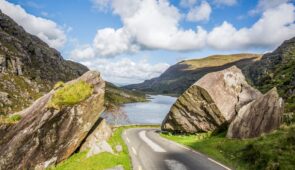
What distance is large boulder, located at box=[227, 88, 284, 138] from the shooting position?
25281mm

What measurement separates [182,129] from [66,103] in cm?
2364

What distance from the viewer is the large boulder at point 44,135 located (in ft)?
67.1

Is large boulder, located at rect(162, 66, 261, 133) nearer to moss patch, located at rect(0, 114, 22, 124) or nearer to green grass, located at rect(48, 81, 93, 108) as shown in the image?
green grass, located at rect(48, 81, 93, 108)

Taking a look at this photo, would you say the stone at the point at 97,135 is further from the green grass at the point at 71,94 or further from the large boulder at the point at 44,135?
Result: the green grass at the point at 71,94

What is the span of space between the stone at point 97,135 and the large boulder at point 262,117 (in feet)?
42.6

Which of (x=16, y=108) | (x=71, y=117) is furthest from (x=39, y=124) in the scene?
(x=16, y=108)

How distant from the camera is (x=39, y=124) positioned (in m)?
21.2

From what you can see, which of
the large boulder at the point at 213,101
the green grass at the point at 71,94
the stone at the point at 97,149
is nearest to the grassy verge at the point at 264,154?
the stone at the point at 97,149

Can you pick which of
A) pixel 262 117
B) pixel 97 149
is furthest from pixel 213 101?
pixel 97 149

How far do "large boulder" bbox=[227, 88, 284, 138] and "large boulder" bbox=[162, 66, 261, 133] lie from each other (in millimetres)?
9290

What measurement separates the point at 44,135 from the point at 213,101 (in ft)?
77.1

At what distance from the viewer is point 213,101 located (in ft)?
126

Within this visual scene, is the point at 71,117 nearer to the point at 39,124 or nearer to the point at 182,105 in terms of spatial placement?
the point at 39,124

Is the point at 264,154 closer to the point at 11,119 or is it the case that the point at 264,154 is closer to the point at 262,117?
the point at 262,117
